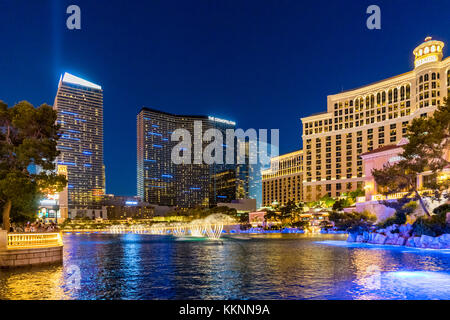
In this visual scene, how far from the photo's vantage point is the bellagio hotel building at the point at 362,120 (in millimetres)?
107375

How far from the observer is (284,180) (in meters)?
184

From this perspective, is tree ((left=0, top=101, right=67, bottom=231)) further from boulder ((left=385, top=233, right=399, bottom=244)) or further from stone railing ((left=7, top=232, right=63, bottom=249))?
boulder ((left=385, top=233, right=399, bottom=244))

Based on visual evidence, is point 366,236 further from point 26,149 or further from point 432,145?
point 26,149

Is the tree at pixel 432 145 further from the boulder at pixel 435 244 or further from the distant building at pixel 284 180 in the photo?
the distant building at pixel 284 180

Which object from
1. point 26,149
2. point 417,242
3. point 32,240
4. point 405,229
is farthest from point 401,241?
point 26,149

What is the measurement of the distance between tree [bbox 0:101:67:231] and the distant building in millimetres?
144196

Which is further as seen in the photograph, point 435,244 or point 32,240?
point 435,244

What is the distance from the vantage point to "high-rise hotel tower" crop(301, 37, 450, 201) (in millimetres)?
107375

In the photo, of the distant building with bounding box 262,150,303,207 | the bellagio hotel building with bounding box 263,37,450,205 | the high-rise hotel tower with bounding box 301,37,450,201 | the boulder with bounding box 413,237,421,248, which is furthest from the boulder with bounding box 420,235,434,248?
the distant building with bounding box 262,150,303,207

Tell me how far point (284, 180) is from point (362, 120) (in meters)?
59.0

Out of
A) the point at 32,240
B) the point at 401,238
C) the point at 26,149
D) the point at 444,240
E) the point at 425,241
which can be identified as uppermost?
the point at 26,149

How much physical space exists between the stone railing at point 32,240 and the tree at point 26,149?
3.13 m
